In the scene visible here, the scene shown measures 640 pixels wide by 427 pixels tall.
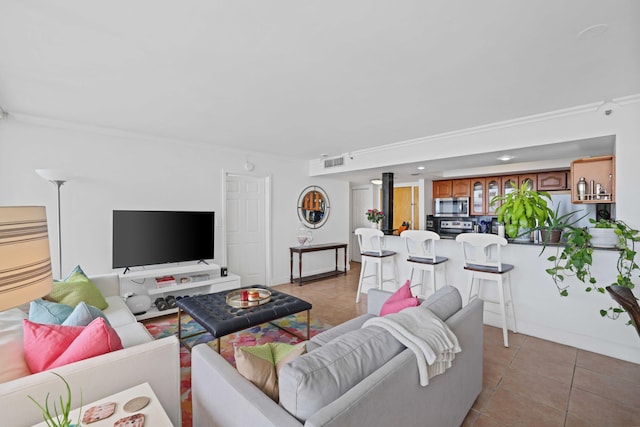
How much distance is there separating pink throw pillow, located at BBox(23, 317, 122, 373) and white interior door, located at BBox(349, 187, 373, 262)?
6.56 m

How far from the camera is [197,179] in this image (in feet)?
14.4

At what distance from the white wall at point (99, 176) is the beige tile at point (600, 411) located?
426 centimetres

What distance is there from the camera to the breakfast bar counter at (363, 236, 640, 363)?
2713 mm

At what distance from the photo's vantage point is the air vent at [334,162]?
522cm

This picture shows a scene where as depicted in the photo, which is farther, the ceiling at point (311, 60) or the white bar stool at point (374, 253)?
the white bar stool at point (374, 253)

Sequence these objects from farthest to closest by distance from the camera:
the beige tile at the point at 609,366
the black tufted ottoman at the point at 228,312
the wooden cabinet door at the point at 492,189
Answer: the wooden cabinet door at the point at 492,189
the beige tile at the point at 609,366
the black tufted ottoman at the point at 228,312

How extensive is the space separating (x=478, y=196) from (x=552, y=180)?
1.19 m

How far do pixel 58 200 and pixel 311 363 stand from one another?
3710 millimetres

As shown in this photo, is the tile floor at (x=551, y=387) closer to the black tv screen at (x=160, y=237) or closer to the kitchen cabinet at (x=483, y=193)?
the kitchen cabinet at (x=483, y=193)

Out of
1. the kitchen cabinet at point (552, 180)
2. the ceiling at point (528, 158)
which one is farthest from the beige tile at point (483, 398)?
the kitchen cabinet at point (552, 180)

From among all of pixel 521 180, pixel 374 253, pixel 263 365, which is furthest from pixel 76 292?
pixel 521 180

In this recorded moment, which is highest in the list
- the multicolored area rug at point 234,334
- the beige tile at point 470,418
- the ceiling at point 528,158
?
the ceiling at point 528,158

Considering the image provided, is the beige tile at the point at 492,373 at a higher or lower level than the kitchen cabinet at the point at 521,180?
lower

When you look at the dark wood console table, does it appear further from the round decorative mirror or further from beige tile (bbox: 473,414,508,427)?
beige tile (bbox: 473,414,508,427)
